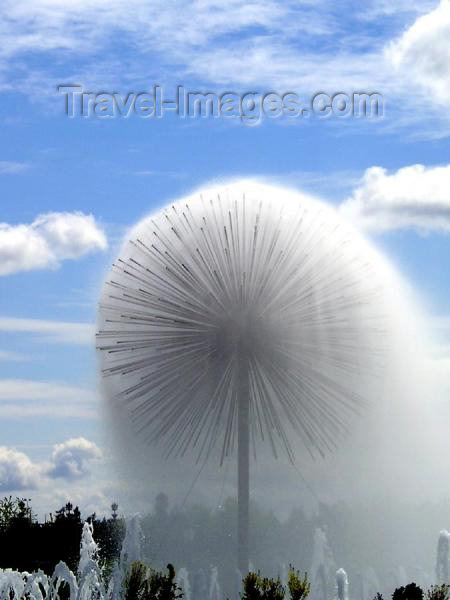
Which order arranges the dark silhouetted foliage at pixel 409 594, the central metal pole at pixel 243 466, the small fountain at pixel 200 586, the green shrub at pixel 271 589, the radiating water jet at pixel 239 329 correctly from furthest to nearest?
the small fountain at pixel 200 586 < the radiating water jet at pixel 239 329 < the central metal pole at pixel 243 466 < the dark silhouetted foliage at pixel 409 594 < the green shrub at pixel 271 589

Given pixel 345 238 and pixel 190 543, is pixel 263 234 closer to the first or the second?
pixel 345 238

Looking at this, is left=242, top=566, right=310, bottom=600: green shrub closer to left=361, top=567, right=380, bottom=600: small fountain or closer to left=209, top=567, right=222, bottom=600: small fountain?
left=209, top=567, right=222, bottom=600: small fountain

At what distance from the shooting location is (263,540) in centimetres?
4025

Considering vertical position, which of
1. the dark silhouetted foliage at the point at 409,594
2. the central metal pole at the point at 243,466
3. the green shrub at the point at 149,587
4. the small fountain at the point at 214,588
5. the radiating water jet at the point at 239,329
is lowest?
the dark silhouetted foliage at the point at 409,594

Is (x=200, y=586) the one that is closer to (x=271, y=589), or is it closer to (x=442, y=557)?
(x=442, y=557)

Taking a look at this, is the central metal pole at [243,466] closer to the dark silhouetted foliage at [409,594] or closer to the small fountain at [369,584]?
the small fountain at [369,584]

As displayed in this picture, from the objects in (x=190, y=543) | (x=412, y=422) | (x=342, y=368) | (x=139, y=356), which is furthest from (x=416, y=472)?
(x=139, y=356)

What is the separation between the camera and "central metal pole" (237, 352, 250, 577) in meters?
38.1

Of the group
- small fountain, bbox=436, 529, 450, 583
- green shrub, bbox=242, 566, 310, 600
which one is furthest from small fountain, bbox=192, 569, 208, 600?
green shrub, bbox=242, 566, 310, 600

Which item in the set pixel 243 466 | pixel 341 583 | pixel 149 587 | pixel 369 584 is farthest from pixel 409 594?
pixel 369 584

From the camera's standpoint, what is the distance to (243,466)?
125 ft

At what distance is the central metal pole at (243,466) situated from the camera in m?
38.1

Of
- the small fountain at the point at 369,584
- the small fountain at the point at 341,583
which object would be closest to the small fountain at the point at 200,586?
the small fountain at the point at 341,583

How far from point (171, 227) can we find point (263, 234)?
3472mm
